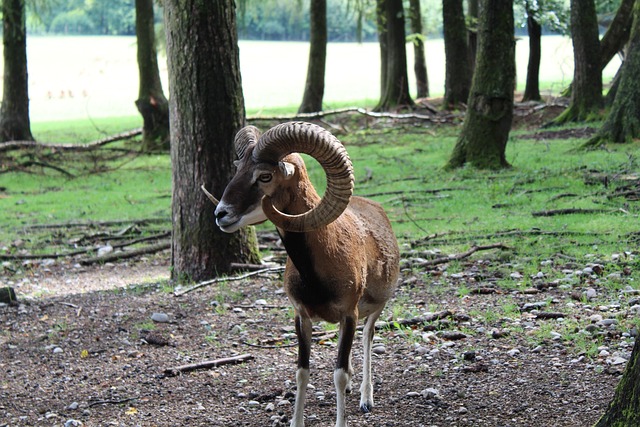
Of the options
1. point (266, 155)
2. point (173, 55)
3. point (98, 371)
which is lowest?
point (98, 371)

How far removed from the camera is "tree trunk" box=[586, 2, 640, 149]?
18.0m

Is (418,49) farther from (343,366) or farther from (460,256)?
(343,366)

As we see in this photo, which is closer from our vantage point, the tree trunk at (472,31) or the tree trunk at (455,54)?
the tree trunk at (455,54)

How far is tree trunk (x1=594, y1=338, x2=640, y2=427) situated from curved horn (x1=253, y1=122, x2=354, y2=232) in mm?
2177

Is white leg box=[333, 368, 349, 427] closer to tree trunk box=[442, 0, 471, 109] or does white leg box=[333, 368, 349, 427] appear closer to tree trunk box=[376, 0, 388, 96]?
tree trunk box=[442, 0, 471, 109]

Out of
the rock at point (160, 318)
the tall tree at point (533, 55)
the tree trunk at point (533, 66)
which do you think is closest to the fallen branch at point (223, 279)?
the rock at point (160, 318)

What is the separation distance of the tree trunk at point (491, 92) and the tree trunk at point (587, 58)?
7574mm

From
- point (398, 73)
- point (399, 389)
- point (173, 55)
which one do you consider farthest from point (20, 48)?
point (399, 389)

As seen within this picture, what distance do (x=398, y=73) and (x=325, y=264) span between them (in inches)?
1079

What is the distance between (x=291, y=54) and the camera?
78.5m

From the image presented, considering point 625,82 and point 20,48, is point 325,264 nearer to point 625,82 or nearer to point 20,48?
point 625,82

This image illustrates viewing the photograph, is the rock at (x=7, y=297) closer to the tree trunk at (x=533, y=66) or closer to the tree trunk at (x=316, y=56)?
the tree trunk at (x=316, y=56)

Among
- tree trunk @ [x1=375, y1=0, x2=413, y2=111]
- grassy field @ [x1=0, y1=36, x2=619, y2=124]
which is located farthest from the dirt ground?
grassy field @ [x1=0, y1=36, x2=619, y2=124]

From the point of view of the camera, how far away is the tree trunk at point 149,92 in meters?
25.5
